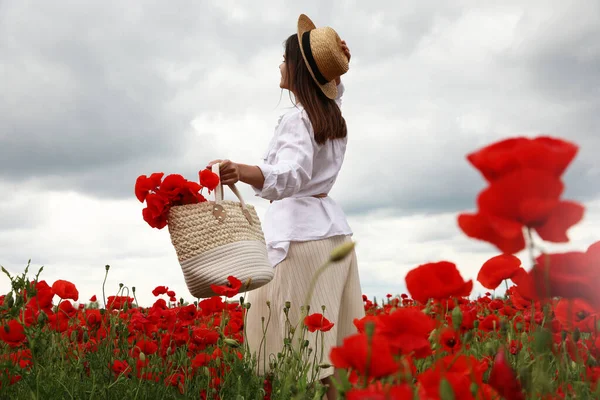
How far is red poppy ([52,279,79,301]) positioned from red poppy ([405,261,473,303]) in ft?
6.60

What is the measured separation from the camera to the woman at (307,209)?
2.88 meters

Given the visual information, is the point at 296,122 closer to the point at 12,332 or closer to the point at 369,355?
the point at 12,332

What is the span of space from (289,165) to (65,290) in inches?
44.4

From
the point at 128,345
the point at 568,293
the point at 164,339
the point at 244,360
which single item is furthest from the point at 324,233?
the point at 568,293

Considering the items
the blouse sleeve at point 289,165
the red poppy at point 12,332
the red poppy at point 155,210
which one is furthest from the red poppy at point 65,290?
the blouse sleeve at point 289,165

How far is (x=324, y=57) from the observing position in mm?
3139

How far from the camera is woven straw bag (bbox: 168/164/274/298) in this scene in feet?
7.94

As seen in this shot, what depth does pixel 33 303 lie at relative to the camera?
280cm

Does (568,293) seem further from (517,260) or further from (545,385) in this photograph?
(517,260)

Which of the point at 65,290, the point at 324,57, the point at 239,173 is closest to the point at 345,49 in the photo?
the point at 324,57

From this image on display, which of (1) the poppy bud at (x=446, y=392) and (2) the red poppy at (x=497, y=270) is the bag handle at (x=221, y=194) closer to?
(2) the red poppy at (x=497, y=270)

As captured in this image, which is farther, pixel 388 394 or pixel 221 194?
pixel 221 194

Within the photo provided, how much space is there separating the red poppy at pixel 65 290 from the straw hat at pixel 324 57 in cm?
150

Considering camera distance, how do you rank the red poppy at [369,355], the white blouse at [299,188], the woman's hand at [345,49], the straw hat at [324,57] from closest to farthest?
the red poppy at [369,355]
the white blouse at [299,188]
the straw hat at [324,57]
the woman's hand at [345,49]
